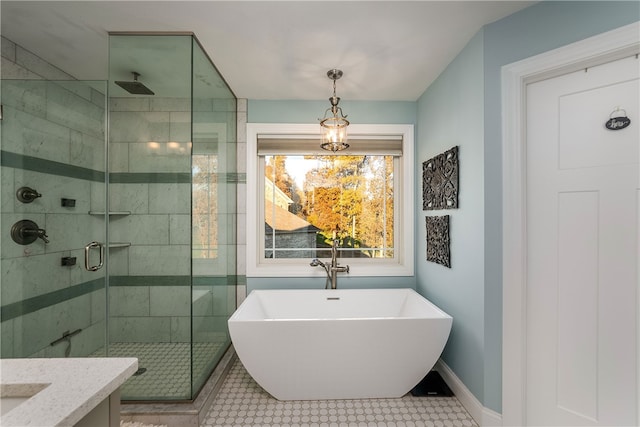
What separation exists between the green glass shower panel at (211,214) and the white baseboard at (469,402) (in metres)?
1.73

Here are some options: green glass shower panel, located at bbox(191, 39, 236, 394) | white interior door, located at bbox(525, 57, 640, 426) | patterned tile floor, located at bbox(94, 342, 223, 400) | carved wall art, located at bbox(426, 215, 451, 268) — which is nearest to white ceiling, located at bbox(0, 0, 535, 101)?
A: green glass shower panel, located at bbox(191, 39, 236, 394)

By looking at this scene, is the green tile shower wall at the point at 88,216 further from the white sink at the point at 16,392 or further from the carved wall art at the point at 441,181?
the carved wall art at the point at 441,181

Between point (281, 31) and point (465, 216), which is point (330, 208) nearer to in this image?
point (465, 216)

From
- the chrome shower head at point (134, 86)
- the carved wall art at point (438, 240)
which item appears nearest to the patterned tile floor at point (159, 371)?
the chrome shower head at point (134, 86)

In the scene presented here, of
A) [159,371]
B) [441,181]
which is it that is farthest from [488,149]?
[159,371]

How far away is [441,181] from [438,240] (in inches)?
18.1

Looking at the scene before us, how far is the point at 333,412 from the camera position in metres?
1.93

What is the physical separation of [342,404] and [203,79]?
2359 mm

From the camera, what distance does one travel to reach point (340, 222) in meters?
3.07

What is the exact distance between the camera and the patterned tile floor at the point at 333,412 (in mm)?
1837

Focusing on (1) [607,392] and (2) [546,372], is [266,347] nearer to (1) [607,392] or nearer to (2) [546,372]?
(2) [546,372]

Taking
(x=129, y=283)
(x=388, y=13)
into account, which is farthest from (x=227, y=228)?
(x=388, y=13)

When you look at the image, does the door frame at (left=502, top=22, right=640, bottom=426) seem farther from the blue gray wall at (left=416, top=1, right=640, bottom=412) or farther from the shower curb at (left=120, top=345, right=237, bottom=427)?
the shower curb at (left=120, top=345, right=237, bottom=427)

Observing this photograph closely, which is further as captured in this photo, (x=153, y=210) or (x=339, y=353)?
(x=339, y=353)
